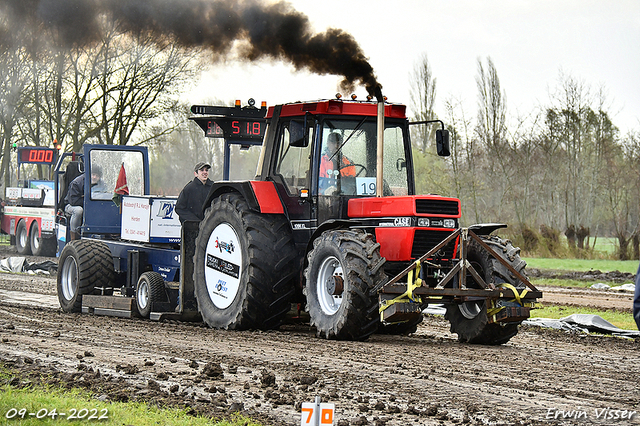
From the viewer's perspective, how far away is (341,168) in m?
9.91

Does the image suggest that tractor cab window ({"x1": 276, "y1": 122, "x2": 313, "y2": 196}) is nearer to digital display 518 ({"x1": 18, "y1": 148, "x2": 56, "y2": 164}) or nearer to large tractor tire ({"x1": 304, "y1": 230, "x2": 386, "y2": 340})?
large tractor tire ({"x1": 304, "y1": 230, "x2": 386, "y2": 340})

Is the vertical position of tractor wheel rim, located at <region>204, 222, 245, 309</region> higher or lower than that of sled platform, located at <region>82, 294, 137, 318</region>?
higher

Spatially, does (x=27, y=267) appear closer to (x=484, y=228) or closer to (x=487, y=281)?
(x=484, y=228)

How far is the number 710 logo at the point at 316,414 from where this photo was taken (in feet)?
12.9

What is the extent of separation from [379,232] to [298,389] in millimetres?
3353

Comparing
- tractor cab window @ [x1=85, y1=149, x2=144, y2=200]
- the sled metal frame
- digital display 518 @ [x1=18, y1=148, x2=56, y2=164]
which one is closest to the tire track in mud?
the sled metal frame

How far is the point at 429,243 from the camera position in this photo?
934 cm

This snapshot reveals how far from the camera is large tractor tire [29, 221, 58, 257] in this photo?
27.4 meters

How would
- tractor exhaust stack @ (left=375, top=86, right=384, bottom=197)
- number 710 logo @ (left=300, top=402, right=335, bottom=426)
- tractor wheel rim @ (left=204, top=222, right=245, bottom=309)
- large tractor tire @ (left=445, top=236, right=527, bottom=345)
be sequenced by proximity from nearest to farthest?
1. number 710 logo @ (left=300, top=402, right=335, bottom=426)
2. large tractor tire @ (left=445, top=236, right=527, bottom=345)
3. tractor exhaust stack @ (left=375, top=86, right=384, bottom=197)
4. tractor wheel rim @ (left=204, top=222, right=245, bottom=309)

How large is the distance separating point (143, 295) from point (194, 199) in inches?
61.2

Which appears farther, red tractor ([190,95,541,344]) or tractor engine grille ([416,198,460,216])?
tractor engine grille ([416,198,460,216])

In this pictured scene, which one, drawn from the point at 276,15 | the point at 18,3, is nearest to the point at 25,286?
the point at 18,3

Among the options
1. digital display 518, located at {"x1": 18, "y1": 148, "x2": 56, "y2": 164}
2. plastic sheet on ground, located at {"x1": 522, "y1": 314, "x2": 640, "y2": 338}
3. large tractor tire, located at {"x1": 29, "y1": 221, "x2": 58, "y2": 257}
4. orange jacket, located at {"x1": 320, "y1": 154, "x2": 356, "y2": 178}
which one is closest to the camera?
orange jacket, located at {"x1": 320, "y1": 154, "x2": 356, "y2": 178}

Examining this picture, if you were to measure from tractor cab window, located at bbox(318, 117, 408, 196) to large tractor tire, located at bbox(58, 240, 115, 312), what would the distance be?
173 inches
